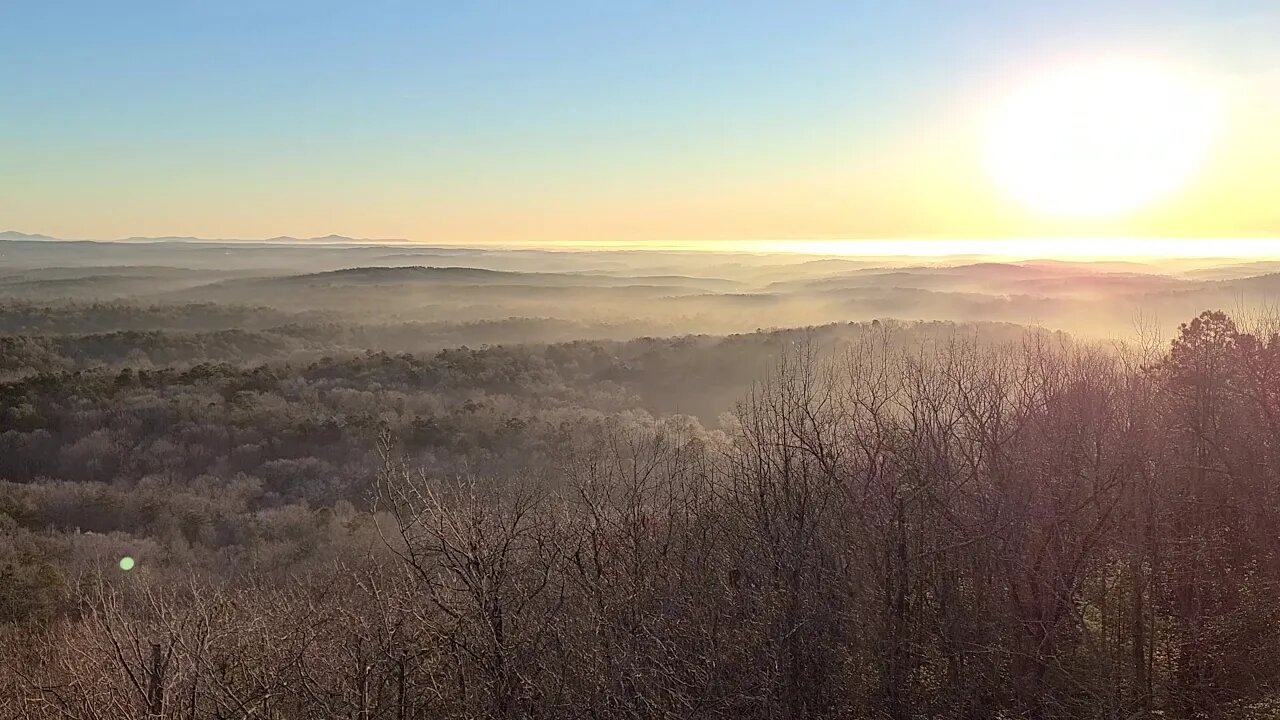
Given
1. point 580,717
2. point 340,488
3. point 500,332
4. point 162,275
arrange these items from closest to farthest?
point 580,717, point 340,488, point 500,332, point 162,275

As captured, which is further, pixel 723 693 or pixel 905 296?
pixel 905 296

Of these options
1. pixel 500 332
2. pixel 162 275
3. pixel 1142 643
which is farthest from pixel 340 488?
pixel 162 275

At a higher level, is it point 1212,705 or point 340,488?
point 1212,705

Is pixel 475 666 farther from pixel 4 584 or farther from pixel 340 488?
pixel 340 488

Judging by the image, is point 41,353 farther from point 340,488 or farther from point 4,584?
point 4,584

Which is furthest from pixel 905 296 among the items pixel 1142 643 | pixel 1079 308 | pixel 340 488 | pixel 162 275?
pixel 162 275

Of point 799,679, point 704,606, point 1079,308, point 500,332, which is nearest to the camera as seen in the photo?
point 799,679
